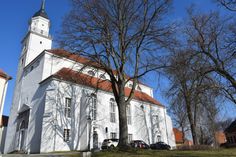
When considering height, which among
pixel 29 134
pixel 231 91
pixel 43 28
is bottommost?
pixel 29 134

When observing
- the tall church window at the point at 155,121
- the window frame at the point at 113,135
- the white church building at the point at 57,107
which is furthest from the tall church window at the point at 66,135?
the tall church window at the point at 155,121

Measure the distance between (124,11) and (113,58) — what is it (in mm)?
3846

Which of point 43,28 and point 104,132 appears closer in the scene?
point 104,132

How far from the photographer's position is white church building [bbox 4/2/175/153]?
25.4 metres

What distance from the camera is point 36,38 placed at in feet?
119

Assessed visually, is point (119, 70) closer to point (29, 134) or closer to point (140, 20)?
point (140, 20)

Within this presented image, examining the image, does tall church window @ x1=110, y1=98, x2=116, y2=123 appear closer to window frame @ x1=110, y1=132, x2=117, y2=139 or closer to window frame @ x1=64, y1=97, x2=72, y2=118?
window frame @ x1=110, y1=132, x2=117, y2=139

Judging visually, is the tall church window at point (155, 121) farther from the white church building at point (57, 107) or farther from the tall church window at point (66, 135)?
the tall church window at point (66, 135)

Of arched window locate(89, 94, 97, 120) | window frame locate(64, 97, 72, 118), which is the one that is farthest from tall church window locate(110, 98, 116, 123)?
window frame locate(64, 97, 72, 118)

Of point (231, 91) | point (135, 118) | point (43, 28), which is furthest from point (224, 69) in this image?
point (43, 28)

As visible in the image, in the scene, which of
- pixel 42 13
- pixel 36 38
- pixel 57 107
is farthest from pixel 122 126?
pixel 42 13

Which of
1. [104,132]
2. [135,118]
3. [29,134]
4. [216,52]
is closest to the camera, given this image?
[216,52]

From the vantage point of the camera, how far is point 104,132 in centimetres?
2973

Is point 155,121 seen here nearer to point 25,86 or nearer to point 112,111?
point 112,111
